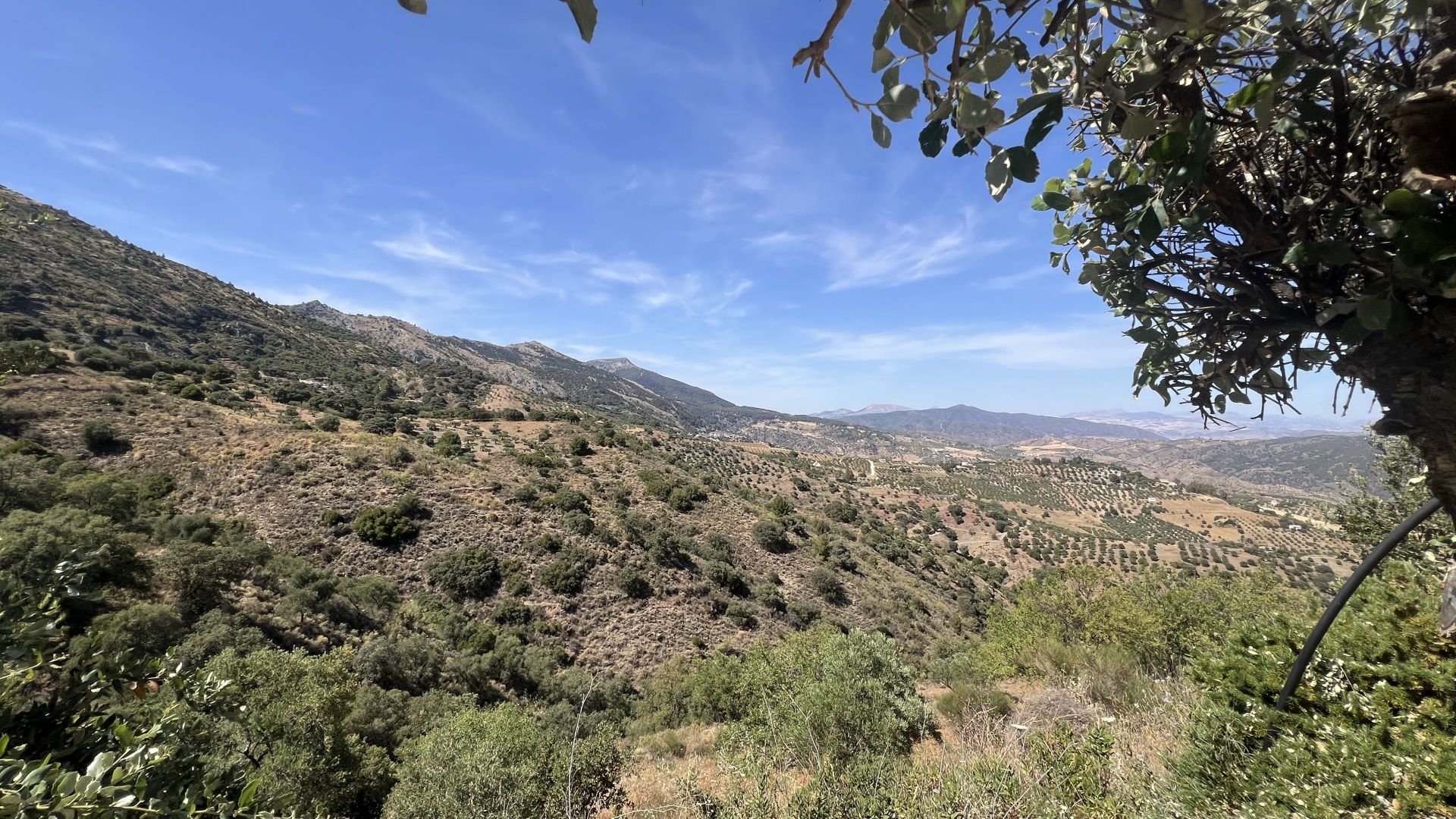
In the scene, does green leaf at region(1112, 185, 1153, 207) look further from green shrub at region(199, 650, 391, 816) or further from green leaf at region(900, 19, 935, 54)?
green shrub at region(199, 650, 391, 816)

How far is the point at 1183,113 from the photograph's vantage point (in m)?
1.82

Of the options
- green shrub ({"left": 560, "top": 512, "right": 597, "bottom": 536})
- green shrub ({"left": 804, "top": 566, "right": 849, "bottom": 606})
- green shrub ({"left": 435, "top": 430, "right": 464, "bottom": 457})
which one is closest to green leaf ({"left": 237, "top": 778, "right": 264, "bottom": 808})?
green shrub ({"left": 560, "top": 512, "right": 597, "bottom": 536})

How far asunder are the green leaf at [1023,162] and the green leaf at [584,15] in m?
1.15

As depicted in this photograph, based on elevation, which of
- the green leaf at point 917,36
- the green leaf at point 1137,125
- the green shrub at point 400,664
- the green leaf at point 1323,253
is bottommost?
the green shrub at point 400,664

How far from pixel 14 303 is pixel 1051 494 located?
116 m

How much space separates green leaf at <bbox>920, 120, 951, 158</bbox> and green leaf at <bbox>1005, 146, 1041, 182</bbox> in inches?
9.2

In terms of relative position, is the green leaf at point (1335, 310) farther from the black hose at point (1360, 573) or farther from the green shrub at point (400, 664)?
the green shrub at point (400, 664)

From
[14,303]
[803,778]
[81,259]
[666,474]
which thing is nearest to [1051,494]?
[666,474]

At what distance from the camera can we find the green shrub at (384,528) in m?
22.8

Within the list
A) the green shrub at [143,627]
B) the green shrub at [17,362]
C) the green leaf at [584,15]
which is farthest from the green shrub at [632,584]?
the green leaf at [584,15]

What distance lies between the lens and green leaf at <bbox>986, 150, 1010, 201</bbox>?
4.47ft

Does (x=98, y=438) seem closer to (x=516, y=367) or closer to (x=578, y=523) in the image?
(x=578, y=523)

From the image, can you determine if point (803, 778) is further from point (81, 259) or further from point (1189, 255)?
point (81, 259)

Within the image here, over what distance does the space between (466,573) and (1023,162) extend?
85.7 ft
